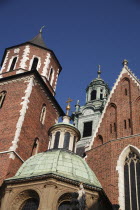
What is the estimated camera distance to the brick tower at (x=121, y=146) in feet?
45.9

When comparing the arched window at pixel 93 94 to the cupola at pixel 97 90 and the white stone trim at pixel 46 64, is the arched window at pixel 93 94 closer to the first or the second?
the cupola at pixel 97 90

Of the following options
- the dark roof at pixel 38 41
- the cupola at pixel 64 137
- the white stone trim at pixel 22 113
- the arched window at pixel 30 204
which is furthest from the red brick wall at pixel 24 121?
the dark roof at pixel 38 41

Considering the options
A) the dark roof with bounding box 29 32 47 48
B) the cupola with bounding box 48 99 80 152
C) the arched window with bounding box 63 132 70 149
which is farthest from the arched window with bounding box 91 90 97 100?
the arched window with bounding box 63 132 70 149

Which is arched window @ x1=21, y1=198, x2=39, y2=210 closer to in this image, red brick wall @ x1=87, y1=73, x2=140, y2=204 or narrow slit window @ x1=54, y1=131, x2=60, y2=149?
red brick wall @ x1=87, y1=73, x2=140, y2=204

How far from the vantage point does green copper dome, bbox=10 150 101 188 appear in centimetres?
1233

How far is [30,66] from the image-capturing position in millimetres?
21875

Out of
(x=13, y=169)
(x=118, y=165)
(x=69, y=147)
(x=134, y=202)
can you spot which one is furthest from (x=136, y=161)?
(x=13, y=169)

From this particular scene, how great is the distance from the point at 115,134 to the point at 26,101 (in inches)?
230

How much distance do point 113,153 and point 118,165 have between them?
77 centimetres

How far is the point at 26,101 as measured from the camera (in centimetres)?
1906

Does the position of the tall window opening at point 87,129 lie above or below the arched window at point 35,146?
above

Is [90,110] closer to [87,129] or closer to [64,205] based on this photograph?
[87,129]

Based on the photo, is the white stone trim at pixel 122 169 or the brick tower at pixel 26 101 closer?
the white stone trim at pixel 122 169

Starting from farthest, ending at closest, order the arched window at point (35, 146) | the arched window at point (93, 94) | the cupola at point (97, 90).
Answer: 1. the arched window at point (93, 94)
2. the cupola at point (97, 90)
3. the arched window at point (35, 146)
